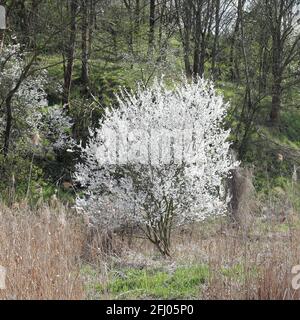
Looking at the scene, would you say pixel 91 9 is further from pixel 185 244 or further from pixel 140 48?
pixel 185 244

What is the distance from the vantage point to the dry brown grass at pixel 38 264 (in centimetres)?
387

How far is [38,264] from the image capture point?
397cm

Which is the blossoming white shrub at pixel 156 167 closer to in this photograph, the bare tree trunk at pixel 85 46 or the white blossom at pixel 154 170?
the white blossom at pixel 154 170

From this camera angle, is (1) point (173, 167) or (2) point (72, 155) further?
(2) point (72, 155)

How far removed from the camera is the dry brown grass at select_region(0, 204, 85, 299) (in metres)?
3.87

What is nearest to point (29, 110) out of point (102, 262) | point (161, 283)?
point (161, 283)

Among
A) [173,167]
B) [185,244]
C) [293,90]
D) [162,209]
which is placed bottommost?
[185,244]

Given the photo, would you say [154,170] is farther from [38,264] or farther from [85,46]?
[85,46]

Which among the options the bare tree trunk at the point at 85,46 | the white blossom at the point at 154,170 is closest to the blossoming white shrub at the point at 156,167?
the white blossom at the point at 154,170

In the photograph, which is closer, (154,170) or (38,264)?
(38,264)

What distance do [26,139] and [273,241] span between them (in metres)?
11.5

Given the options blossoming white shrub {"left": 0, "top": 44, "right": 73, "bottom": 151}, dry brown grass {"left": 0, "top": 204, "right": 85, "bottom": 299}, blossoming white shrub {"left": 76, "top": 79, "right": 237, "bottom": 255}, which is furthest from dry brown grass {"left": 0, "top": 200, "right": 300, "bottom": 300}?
blossoming white shrub {"left": 0, "top": 44, "right": 73, "bottom": 151}

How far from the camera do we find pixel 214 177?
9.88 meters
